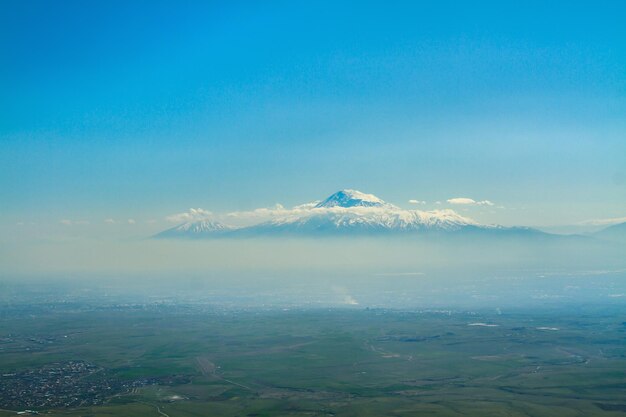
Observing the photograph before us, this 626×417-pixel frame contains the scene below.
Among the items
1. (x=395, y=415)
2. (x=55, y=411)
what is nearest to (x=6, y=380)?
(x=55, y=411)

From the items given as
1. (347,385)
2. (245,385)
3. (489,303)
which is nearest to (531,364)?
(347,385)

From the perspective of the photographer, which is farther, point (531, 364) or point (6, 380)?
point (531, 364)

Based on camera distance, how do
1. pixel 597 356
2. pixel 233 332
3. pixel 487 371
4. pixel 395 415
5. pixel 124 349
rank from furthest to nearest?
pixel 233 332 < pixel 124 349 < pixel 597 356 < pixel 487 371 < pixel 395 415

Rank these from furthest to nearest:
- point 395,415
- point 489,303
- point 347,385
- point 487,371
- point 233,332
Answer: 1. point 489,303
2. point 233,332
3. point 487,371
4. point 347,385
5. point 395,415

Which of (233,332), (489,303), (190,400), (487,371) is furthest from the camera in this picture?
(489,303)

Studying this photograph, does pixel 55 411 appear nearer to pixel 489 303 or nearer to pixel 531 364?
pixel 531 364

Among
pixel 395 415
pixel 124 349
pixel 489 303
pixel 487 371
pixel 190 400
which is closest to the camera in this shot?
pixel 395 415

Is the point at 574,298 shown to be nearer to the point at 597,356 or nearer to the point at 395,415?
the point at 597,356

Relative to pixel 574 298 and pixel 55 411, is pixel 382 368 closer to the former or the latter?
pixel 55 411

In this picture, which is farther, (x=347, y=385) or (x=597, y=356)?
(x=597, y=356)
